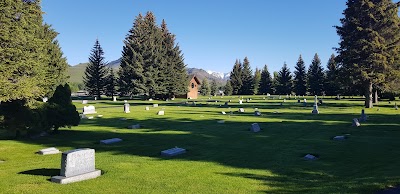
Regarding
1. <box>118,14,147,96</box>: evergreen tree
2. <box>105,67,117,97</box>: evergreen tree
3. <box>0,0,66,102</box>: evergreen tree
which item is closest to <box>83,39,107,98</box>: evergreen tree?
<box>105,67,117,97</box>: evergreen tree

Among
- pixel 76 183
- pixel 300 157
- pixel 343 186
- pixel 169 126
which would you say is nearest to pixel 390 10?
pixel 169 126

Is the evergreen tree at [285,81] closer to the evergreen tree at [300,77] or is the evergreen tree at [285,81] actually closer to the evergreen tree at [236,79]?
the evergreen tree at [300,77]

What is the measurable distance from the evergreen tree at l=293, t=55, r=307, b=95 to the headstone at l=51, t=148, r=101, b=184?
324ft

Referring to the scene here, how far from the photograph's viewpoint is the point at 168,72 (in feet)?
213

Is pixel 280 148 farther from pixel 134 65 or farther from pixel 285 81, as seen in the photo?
pixel 285 81

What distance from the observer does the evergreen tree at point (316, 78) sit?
98062mm

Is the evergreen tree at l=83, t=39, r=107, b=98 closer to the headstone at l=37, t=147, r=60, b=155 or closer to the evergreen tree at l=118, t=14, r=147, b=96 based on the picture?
the evergreen tree at l=118, t=14, r=147, b=96

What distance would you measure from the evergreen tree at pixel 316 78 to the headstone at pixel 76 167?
95486 mm

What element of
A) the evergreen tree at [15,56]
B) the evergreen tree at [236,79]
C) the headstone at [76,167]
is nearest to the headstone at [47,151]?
the evergreen tree at [15,56]

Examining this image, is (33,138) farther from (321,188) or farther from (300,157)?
(321,188)

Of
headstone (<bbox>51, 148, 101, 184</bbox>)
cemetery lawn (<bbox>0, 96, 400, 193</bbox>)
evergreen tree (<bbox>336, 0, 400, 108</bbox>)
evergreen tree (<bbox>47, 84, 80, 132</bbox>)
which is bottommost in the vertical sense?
cemetery lawn (<bbox>0, 96, 400, 193</bbox>)

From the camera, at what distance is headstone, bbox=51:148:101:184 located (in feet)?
31.1

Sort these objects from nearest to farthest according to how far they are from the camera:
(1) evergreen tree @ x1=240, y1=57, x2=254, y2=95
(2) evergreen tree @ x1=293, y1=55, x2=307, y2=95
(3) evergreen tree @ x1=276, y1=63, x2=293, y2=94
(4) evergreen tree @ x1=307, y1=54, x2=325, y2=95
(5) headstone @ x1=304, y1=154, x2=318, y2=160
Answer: (5) headstone @ x1=304, y1=154, x2=318, y2=160, (4) evergreen tree @ x1=307, y1=54, x2=325, y2=95, (2) evergreen tree @ x1=293, y1=55, x2=307, y2=95, (3) evergreen tree @ x1=276, y1=63, x2=293, y2=94, (1) evergreen tree @ x1=240, y1=57, x2=254, y2=95

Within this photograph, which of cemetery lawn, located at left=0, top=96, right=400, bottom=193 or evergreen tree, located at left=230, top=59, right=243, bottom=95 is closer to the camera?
cemetery lawn, located at left=0, top=96, right=400, bottom=193
